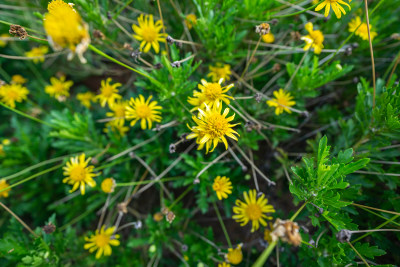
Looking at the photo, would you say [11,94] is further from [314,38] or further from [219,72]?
[314,38]

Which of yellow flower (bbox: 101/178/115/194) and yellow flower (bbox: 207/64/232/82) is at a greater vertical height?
yellow flower (bbox: 207/64/232/82)

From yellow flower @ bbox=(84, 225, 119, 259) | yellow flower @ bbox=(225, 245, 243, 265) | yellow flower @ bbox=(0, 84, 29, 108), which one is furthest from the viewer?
yellow flower @ bbox=(0, 84, 29, 108)

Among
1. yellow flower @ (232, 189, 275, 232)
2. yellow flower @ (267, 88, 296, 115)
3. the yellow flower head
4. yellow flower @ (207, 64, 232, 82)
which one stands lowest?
yellow flower @ (232, 189, 275, 232)

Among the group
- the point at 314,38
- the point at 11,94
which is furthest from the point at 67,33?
the point at 11,94

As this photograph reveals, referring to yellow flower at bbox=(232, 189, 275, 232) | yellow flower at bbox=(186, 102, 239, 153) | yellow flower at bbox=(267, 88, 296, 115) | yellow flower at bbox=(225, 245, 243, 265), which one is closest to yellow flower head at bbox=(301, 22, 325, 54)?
yellow flower at bbox=(267, 88, 296, 115)

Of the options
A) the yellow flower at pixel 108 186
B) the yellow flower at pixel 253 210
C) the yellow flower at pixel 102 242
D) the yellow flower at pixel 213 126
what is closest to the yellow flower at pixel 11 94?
the yellow flower at pixel 108 186

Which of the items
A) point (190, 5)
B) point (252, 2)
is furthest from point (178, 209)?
point (190, 5)

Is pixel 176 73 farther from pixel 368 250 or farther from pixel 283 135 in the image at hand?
pixel 368 250

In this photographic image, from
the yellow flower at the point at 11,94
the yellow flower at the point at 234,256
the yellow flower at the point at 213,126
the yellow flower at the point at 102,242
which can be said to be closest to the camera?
the yellow flower at the point at 213,126

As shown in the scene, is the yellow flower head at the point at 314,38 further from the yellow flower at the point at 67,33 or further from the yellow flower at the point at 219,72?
the yellow flower at the point at 67,33

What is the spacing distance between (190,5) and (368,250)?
8.20 ft

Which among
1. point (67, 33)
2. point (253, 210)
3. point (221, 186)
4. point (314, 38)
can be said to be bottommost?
point (253, 210)

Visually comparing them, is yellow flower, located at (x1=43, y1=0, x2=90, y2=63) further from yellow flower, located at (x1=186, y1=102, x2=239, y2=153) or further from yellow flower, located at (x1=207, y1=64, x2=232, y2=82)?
yellow flower, located at (x1=207, y1=64, x2=232, y2=82)

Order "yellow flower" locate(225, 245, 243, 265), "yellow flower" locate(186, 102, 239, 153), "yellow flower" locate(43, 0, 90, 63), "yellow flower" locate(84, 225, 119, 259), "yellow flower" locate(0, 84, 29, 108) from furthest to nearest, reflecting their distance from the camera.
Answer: "yellow flower" locate(0, 84, 29, 108)
"yellow flower" locate(84, 225, 119, 259)
"yellow flower" locate(225, 245, 243, 265)
"yellow flower" locate(186, 102, 239, 153)
"yellow flower" locate(43, 0, 90, 63)
